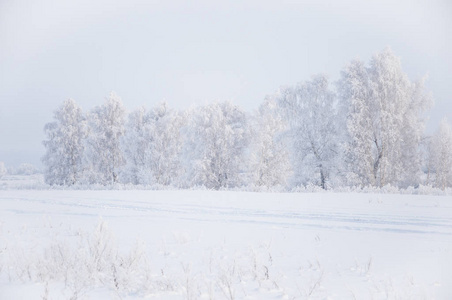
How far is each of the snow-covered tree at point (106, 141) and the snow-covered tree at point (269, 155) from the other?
1325 cm

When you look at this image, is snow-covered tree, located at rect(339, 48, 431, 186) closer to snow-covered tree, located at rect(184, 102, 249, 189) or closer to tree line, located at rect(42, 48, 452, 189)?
Answer: tree line, located at rect(42, 48, 452, 189)

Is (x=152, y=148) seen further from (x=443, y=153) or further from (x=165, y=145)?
(x=443, y=153)

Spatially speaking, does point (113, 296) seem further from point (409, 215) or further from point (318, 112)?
point (318, 112)

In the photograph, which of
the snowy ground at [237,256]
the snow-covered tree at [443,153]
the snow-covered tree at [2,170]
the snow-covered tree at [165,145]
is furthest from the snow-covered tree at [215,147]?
the snow-covered tree at [2,170]

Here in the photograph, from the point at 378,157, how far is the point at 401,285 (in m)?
19.0

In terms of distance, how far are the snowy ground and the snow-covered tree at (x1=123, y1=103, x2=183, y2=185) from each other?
20218 mm

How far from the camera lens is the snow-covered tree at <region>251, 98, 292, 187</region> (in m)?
27.5

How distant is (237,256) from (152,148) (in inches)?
1031

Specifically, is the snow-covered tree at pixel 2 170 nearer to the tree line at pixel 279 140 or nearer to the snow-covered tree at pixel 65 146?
the snow-covered tree at pixel 65 146

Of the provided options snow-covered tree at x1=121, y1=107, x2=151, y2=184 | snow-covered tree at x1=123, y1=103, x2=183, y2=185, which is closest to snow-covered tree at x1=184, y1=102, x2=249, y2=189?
snow-covered tree at x1=123, y1=103, x2=183, y2=185

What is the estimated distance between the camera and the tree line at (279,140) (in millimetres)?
21812

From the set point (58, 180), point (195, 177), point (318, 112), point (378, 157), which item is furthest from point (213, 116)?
point (58, 180)

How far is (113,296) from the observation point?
468 centimetres

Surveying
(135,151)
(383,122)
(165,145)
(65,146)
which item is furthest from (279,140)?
(65,146)
